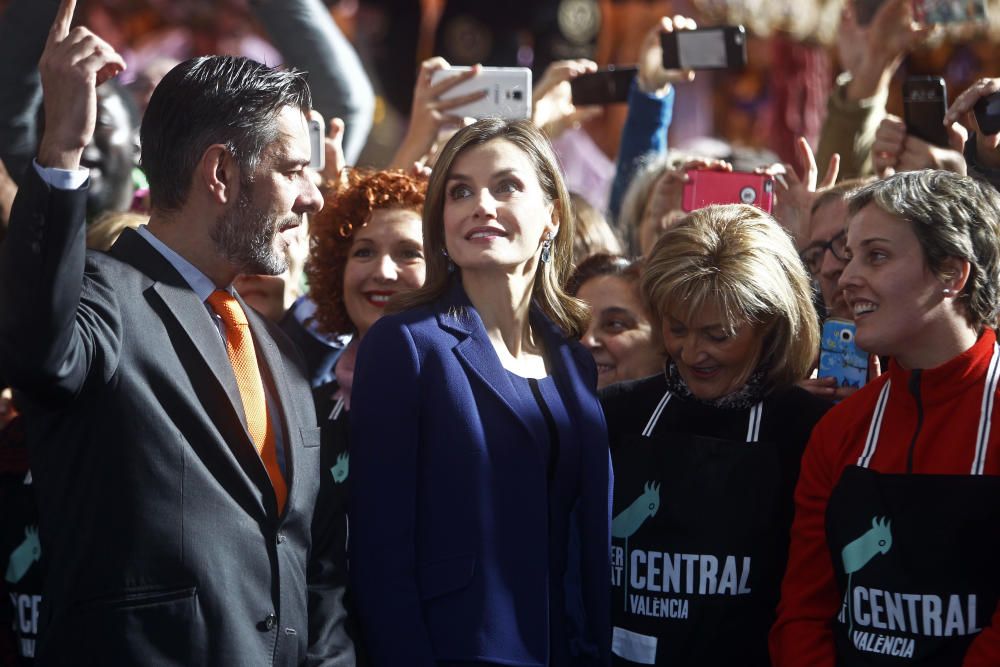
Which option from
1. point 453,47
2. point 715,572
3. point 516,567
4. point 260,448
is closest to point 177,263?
point 260,448

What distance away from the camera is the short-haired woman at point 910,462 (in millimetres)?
2578

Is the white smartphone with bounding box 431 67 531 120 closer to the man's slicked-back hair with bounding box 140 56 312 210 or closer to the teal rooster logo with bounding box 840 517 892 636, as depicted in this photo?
the man's slicked-back hair with bounding box 140 56 312 210

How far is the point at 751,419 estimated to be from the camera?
3037 millimetres

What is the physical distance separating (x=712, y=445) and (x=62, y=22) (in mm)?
1683

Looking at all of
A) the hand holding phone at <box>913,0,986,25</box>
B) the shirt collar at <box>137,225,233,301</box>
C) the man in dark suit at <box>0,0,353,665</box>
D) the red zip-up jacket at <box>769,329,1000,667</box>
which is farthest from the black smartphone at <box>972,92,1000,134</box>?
the shirt collar at <box>137,225,233,301</box>

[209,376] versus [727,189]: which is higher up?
[727,189]

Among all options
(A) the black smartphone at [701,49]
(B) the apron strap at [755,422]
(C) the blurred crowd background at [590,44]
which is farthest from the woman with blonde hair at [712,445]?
(C) the blurred crowd background at [590,44]

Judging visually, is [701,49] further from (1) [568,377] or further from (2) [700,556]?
(2) [700,556]

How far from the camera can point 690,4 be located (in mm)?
7297

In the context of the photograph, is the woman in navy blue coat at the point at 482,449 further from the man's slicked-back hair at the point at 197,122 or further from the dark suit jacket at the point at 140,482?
the man's slicked-back hair at the point at 197,122

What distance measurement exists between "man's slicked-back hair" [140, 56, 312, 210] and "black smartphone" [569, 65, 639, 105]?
2.24 metres

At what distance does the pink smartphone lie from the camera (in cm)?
385

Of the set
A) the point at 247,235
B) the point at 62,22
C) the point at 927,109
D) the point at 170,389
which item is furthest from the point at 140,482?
the point at 927,109

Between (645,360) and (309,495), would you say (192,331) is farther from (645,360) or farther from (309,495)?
(645,360)
